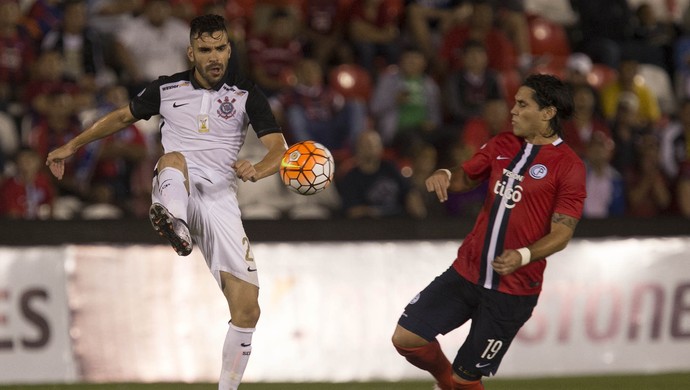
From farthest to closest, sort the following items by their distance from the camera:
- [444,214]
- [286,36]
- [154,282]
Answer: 1. [286,36]
2. [444,214]
3. [154,282]

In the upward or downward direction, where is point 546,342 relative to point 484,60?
downward

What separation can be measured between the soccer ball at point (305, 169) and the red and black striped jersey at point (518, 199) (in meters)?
0.85

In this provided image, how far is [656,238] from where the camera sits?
1069 cm

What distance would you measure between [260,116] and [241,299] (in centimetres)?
111

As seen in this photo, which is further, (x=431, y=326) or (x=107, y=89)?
(x=107, y=89)

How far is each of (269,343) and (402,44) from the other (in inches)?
209

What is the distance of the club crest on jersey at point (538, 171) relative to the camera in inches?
265

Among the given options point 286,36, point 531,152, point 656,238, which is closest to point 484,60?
point 286,36

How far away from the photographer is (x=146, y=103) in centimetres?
708

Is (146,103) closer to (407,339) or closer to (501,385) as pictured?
(407,339)

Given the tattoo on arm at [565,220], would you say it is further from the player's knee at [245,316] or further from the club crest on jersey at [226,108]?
the club crest on jersey at [226,108]

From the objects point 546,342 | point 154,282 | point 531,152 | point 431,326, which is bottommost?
point 546,342

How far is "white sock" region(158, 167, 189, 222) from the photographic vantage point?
673 cm

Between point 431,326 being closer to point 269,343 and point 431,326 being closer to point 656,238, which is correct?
point 269,343
